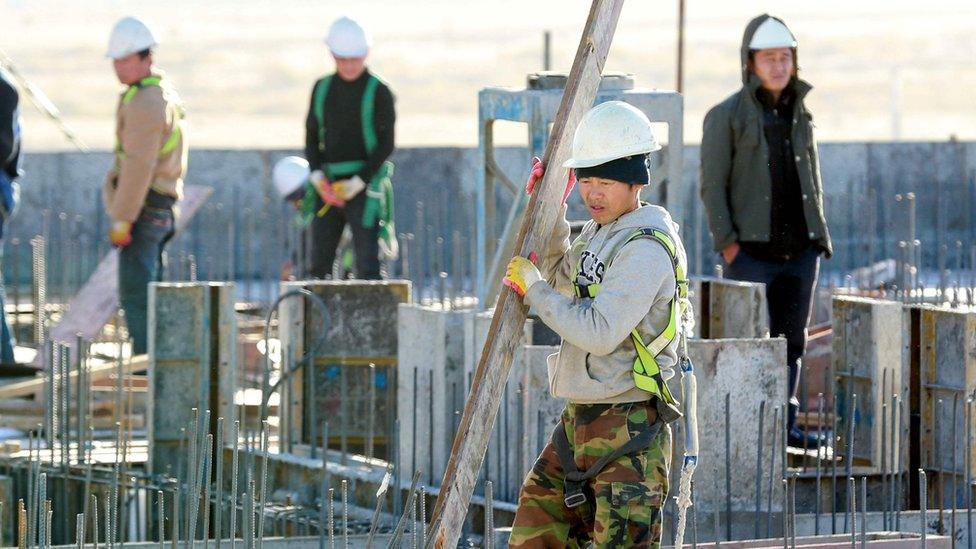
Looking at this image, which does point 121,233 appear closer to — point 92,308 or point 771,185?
point 92,308

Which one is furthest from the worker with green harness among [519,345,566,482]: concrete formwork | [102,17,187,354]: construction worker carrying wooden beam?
[519,345,566,482]: concrete formwork

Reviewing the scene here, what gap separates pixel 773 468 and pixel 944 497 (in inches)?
38.7

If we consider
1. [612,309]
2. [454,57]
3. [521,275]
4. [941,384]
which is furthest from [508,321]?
[454,57]

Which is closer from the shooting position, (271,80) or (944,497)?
(944,497)

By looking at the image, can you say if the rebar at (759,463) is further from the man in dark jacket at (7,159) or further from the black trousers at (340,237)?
the man in dark jacket at (7,159)

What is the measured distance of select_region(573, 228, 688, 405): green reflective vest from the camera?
5.86 m

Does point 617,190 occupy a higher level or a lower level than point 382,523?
higher

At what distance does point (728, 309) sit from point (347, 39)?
3997 millimetres

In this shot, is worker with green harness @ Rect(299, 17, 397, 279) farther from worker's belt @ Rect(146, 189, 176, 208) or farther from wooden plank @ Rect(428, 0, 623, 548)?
wooden plank @ Rect(428, 0, 623, 548)

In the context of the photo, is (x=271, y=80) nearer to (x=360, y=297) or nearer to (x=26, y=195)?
(x=26, y=195)

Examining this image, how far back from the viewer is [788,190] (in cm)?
934

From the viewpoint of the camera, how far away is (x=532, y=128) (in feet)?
28.5

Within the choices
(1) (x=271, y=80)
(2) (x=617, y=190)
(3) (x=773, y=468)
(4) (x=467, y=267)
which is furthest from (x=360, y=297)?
(1) (x=271, y=80)

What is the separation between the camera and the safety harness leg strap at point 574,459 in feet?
19.4
